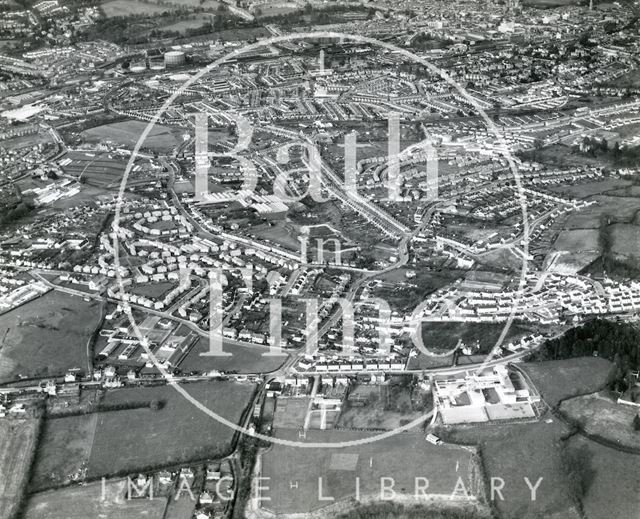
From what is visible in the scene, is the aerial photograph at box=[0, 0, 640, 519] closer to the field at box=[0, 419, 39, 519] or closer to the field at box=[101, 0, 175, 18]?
the field at box=[0, 419, 39, 519]

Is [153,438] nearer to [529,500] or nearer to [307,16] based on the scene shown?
[529,500]

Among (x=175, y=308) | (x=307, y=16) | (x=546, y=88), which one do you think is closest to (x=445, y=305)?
(x=175, y=308)

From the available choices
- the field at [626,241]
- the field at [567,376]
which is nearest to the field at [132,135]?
the field at [626,241]

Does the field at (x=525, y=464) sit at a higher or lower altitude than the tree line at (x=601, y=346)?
lower

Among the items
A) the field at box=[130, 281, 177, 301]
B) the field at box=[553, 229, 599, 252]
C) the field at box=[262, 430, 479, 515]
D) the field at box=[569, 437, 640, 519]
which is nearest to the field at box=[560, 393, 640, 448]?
the field at box=[569, 437, 640, 519]

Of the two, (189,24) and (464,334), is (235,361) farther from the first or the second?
(189,24)

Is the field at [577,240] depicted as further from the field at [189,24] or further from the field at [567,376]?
the field at [189,24]
